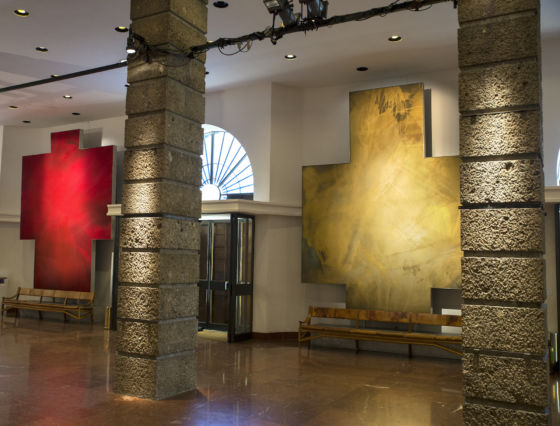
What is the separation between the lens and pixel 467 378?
459 cm

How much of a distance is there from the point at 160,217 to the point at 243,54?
5.19 metres

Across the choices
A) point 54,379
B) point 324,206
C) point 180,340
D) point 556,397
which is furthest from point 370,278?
point 54,379

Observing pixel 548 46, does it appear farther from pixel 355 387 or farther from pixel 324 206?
pixel 355 387

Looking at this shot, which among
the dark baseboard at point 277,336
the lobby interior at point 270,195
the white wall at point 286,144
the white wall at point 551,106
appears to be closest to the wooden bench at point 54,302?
the lobby interior at point 270,195

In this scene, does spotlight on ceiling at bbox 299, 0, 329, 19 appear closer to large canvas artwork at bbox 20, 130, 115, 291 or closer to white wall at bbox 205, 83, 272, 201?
white wall at bbox 205, 83, 272, 201

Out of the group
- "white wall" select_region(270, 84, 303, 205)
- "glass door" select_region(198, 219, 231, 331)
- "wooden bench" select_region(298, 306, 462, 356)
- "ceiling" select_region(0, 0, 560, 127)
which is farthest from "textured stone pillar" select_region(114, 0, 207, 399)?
"glass door" select_region(198, 219, 231, 331)

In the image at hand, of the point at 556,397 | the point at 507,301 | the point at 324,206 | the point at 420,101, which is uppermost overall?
the point at 420,101

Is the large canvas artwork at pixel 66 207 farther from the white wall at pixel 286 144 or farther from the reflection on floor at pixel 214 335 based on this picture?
the white wall at pixel 286 144

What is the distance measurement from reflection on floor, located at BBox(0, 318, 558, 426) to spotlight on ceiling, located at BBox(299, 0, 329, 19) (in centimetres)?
444

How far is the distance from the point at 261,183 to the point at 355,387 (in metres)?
5.81

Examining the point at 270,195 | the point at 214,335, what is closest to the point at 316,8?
the point at 270,195

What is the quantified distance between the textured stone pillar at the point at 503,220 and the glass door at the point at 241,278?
292 inches

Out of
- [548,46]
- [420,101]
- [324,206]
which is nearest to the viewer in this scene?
[548,46]

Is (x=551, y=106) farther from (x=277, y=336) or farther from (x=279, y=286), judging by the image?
(x=277, y=336)
